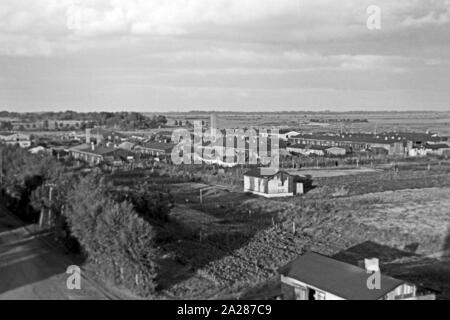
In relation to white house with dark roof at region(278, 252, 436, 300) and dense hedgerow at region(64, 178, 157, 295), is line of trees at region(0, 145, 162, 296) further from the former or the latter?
white house with dark roof at region(278, 252, 436, 300)

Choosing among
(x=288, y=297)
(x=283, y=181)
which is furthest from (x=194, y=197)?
(x=288, y=297)

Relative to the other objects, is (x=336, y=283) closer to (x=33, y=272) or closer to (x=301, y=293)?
(x=301, y=293)

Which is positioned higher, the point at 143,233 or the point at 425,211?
the point at 143,233

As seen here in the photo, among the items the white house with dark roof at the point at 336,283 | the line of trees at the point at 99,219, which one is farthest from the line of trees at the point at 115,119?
the white house with dark roof at the point at 336,283

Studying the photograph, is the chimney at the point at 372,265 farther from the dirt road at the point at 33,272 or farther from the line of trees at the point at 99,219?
the dirt road at the point at 33,272

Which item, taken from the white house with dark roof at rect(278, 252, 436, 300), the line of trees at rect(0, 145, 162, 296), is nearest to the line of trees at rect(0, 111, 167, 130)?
the line of trees at rect(0, 145, 162, 296)

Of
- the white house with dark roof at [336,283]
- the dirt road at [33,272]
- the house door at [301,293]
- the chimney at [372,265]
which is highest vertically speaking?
the chimney at [372,265]
